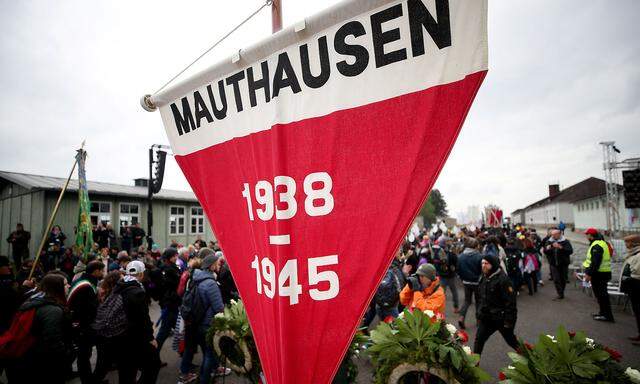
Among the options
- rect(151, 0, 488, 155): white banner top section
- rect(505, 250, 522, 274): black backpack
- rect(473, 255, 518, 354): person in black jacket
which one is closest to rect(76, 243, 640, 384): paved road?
rect(473, 255, 518, 354): person in black jacket

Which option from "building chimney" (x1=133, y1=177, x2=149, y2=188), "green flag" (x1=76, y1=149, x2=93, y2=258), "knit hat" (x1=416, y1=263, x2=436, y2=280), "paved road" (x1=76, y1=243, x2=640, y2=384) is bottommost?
"paved road" (x1=76, y1=243, x2=640, y2=384)

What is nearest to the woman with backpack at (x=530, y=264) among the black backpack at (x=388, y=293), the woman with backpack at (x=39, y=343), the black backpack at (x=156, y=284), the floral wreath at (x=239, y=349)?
the black backpack at (x=388, y=293)

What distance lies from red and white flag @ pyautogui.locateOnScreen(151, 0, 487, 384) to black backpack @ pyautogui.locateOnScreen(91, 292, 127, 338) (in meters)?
3.46

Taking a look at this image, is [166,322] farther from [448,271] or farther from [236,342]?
[448,271]

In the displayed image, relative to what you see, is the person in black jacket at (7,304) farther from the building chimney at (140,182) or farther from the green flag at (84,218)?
the building chimney at (140,182)

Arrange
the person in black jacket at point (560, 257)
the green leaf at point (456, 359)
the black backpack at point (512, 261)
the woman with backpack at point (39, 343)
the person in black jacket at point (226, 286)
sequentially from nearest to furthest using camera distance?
1. the green leaf at point (456, 359)
2. the woman with backpack at point (39, 343)
3. the person in black jacket at point (226, 286)
4. the person in black jacket at point (560, 257)
5. the black backpack at point (512, 261)

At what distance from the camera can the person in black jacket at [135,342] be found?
13.1 ft

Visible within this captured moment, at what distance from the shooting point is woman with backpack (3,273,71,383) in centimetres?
344

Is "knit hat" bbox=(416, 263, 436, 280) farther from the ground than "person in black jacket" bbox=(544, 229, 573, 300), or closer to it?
farther from the ground

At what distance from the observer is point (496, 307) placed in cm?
478

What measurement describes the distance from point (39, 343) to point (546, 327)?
885cm

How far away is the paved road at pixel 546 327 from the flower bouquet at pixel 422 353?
193cm

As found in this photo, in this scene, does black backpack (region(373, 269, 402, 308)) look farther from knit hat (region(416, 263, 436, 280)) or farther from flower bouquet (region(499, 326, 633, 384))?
flower bouquet (region(499, 326, 633, 384))

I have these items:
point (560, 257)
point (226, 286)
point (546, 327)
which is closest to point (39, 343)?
point (226, 286)
